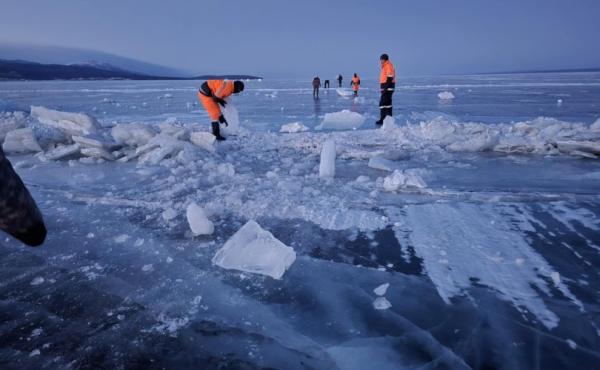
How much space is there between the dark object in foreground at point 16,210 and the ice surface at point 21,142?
18.4 ft

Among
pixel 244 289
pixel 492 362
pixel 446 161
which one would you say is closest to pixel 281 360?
pixel 244 289

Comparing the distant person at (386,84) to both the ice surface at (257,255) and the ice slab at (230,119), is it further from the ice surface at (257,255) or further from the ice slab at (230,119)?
the ice surface at (257,255)

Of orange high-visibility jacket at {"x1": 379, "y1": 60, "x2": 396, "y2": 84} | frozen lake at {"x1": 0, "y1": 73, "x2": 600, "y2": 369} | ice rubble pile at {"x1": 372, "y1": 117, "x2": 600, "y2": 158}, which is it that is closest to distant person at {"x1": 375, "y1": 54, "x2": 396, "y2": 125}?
orange high-visibility jacket at {"x1": 379, "y1": 60, "x2": 396, "y2": 84}

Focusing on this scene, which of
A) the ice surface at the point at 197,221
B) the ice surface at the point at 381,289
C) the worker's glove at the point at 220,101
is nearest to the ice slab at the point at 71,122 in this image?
the worker's glove at the point at 220,101

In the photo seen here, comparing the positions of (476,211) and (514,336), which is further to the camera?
(476,211)

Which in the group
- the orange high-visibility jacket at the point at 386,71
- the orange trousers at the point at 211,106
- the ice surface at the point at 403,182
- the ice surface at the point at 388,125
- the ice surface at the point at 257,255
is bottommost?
the ice surface at the point at 257,255

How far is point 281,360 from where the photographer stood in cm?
138

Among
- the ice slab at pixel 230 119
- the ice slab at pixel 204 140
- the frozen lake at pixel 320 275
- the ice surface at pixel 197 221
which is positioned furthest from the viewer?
the ice slab at pixel 230 119

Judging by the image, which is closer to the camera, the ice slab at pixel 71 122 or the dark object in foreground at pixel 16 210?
the dark object in foreground at pixel 16 210

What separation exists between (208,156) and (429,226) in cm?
333

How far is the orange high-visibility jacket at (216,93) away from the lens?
239 inches

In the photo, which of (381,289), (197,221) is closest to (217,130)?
(197,221)

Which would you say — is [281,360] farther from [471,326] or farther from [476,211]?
[476,211]

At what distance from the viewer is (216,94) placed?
609 centimetres
